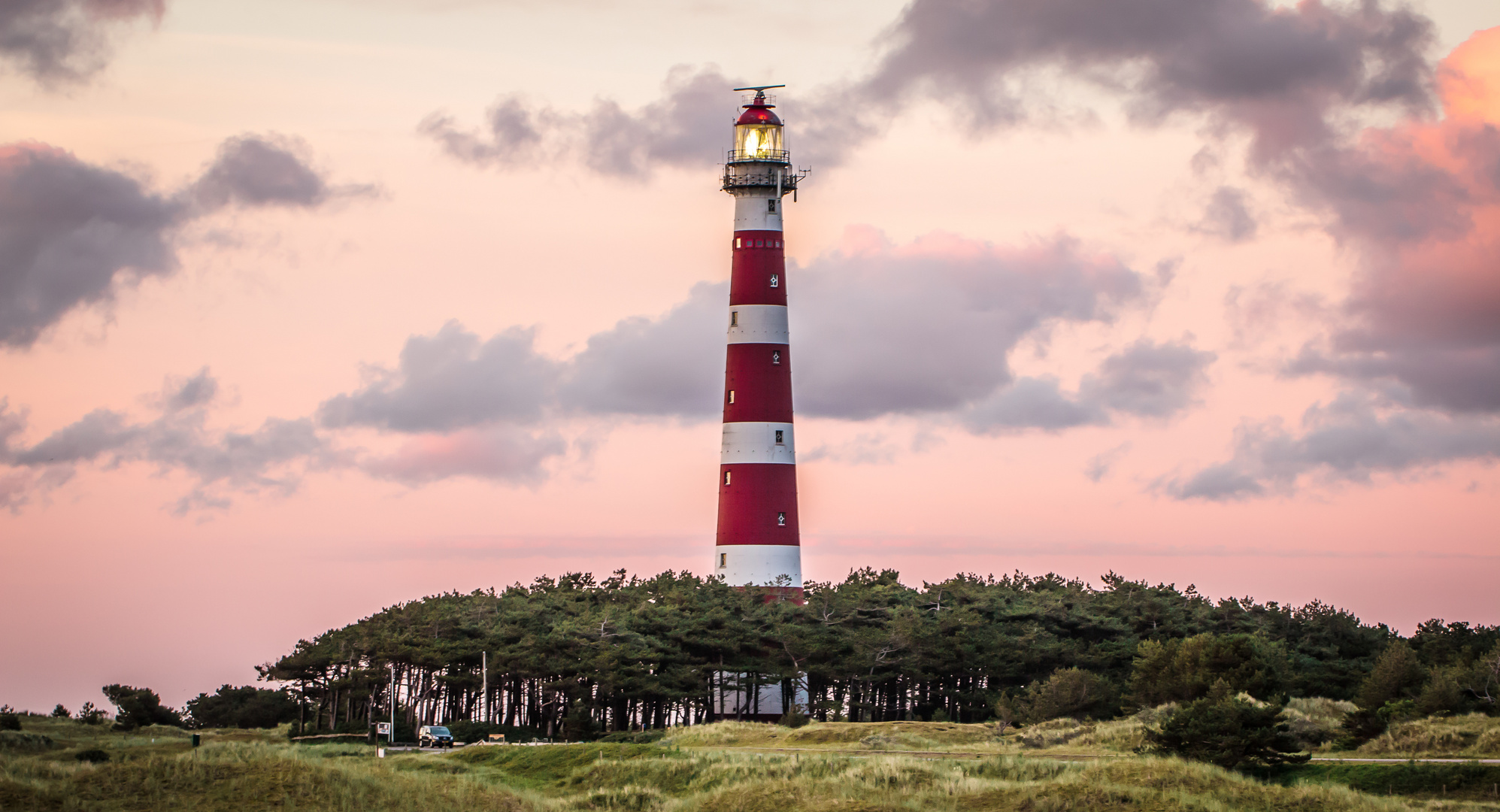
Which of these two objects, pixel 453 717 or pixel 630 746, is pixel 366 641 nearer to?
pixel 453 717

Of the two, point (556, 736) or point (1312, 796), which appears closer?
point (1312, 796)

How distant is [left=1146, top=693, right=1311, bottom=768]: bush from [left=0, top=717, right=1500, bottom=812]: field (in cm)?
94

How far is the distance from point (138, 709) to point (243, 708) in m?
11.4

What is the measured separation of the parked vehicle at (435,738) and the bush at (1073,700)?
23.1 metres

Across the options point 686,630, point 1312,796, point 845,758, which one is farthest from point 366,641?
point 1312,796

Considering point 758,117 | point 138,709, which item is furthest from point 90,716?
point 758,117

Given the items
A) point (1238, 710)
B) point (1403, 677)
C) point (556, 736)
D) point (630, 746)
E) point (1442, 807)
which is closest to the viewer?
point (1442, 807)

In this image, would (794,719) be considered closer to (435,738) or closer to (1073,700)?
(1073,700)

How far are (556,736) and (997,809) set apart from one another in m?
34.0

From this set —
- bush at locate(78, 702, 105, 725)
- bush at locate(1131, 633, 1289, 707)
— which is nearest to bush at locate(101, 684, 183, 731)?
bush at locate(78, 702, 105, 725)

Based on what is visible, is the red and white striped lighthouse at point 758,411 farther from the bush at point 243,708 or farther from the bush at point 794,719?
the bush at point 243,708

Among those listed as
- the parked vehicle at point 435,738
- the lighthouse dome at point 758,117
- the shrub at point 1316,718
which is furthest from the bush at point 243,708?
the shrub at point 1316,718

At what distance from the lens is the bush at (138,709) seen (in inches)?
2532

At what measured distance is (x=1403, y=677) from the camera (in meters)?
54.4
